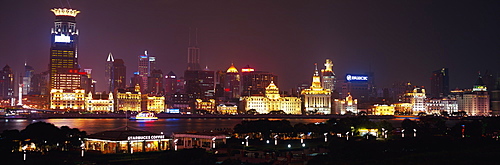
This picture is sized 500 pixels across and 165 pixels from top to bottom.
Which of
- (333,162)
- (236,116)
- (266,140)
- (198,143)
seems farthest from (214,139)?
(236,116)

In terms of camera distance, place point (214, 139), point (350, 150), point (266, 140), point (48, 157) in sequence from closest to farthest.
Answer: point (350, 150)
point (48, 157)
point (214, 139)
point (266, 140)

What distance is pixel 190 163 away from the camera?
43.3 meters

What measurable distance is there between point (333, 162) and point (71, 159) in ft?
65.5

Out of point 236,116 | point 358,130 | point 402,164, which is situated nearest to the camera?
point 402,164

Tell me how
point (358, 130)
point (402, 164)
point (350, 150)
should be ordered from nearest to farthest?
1. point (402, 164)
2. point (350, 150)
3. point (358, 130)

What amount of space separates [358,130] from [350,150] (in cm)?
3424

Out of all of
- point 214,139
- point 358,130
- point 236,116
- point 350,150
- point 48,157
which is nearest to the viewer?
point 350,150

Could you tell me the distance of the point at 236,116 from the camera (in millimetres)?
198250

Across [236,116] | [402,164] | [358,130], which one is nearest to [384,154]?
[402,164]

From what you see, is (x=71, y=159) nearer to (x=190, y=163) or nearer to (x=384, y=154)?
(x=190, y=163)

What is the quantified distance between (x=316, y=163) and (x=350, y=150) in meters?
4.10

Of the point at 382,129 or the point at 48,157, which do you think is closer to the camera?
the point at 48,157

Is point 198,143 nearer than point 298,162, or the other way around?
point 298,162

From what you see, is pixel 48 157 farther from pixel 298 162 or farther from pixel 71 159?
pixel 298 162
